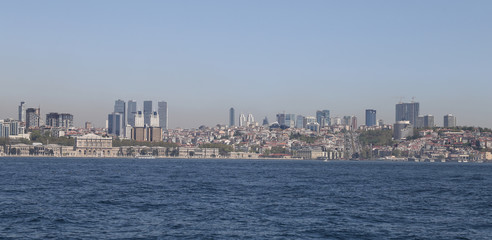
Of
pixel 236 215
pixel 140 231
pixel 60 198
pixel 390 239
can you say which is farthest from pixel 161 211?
pixel 390 239

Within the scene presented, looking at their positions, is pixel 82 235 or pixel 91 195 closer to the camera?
pixel 82 235

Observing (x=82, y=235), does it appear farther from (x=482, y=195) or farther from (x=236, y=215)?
(x=482, y=195)

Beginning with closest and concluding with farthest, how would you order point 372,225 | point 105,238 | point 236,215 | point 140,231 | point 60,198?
1. point 105,238
2. point 140,231
3. point 372,225
4. point 236,215
5. point 60,198

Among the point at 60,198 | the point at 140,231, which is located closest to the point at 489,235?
the point at 140,231

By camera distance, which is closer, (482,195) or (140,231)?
(140,231)

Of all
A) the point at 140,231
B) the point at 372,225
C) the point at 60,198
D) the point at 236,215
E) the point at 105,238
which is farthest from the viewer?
the point at 60,198

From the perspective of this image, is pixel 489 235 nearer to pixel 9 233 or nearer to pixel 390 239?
pixel 390 239

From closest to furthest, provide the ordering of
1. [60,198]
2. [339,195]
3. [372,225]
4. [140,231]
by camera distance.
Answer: [140,231], [372,225], [60,198], [339,195]

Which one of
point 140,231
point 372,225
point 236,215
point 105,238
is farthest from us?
point 236,215
